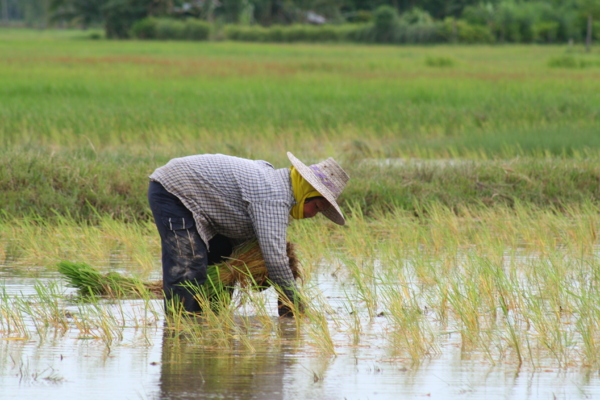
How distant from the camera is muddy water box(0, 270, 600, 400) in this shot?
3.10m

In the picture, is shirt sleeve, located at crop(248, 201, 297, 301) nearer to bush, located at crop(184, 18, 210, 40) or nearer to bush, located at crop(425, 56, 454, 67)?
bush, located at crop(425, 56, 454, 67)

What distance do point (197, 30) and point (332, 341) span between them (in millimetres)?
41504

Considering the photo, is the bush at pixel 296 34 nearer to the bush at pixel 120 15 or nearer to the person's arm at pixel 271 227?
the bush at pixel 120 15

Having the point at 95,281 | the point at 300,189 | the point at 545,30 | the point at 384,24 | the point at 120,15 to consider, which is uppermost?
the point at 300,189

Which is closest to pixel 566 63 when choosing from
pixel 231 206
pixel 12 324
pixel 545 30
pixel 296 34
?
pixel 231 206

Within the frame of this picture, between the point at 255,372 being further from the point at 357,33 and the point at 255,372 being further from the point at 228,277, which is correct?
the point at 357,33

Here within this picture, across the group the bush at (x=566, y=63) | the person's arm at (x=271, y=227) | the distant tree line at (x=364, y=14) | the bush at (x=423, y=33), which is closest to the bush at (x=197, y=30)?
the distant tree line at (x=364, y=14)

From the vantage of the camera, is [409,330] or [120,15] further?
[120,15]

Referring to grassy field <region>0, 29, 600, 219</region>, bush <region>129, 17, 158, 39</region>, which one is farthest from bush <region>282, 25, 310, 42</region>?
grassy field <region>0, 29, 600, 219</region>

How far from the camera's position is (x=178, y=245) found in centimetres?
370

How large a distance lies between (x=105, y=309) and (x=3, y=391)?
3.70 ft

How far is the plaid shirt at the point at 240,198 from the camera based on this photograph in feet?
11.4

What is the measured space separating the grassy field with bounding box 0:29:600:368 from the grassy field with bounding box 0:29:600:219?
3cm

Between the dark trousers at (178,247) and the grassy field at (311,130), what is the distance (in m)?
2.98
